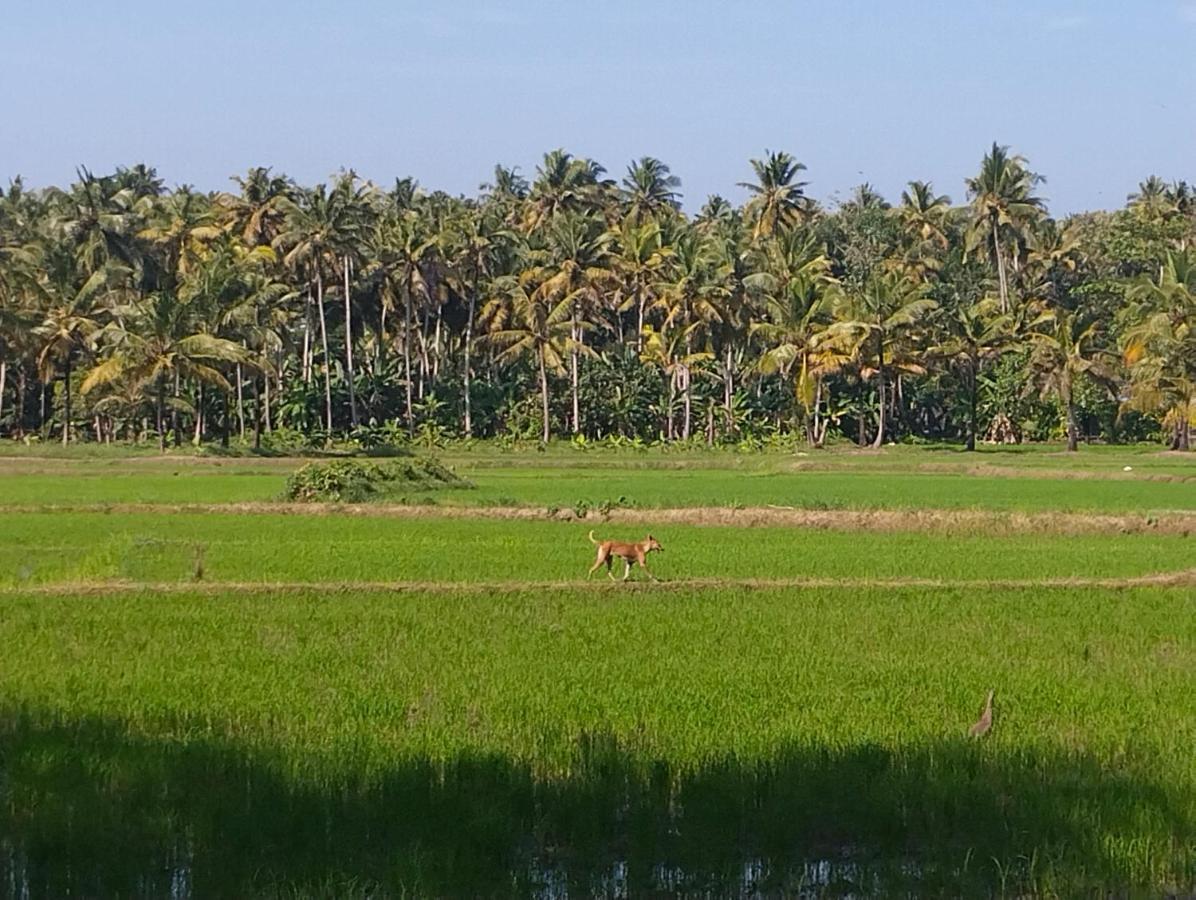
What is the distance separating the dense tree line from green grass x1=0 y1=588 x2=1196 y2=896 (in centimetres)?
3011

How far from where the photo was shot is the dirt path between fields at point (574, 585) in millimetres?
14688

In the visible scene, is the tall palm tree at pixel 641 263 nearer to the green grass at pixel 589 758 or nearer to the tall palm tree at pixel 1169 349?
the tall palm tree at pixel 1169 349

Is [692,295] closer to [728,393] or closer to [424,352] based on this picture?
[728,393]

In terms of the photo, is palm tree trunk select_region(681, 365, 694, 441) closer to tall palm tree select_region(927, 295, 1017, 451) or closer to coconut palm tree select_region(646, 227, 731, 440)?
coconut palm tree select_region(646, 227, 731, 440)

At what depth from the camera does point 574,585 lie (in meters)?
15.4

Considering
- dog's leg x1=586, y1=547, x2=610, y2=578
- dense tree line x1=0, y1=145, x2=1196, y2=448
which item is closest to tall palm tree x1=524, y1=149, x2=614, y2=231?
dense tree line x1=0, y1=145, x2=1196, y2=448

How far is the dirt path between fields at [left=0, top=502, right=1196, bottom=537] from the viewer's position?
2228 cm

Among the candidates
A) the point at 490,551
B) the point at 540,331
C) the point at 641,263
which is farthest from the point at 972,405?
the point at 490,551

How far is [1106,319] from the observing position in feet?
175

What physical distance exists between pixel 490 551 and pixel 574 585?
3.40m

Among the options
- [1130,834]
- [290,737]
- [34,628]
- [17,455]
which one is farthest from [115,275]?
[1130,834]

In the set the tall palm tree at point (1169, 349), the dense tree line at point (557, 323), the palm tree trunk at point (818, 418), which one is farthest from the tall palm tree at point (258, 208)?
the tall palm tree at point (1169, 349)

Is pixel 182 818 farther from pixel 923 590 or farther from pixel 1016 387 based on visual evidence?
pixel 1016 387

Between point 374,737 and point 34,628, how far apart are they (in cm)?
533
